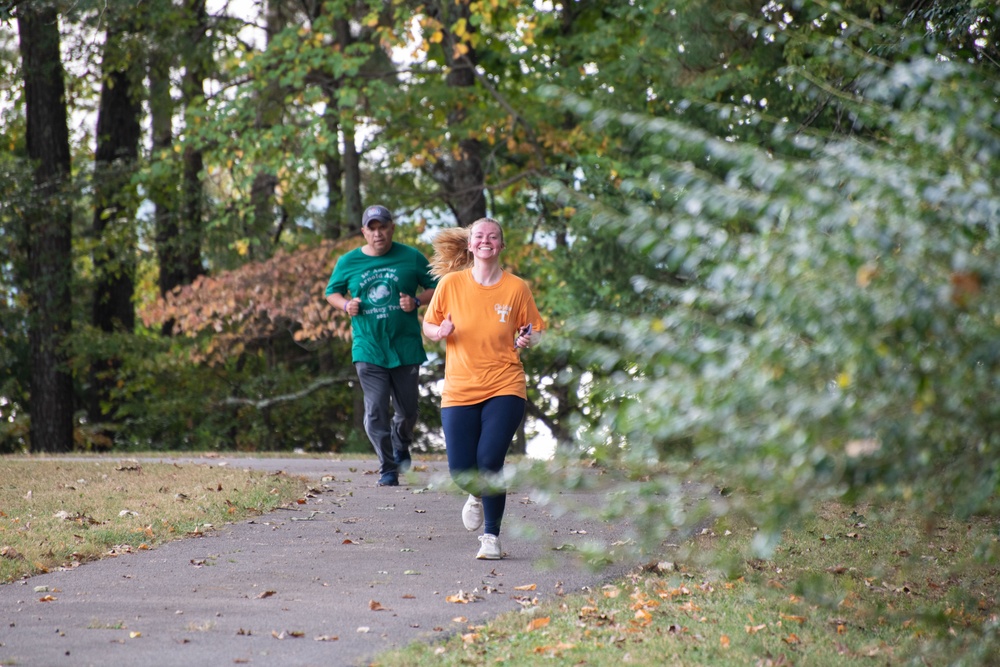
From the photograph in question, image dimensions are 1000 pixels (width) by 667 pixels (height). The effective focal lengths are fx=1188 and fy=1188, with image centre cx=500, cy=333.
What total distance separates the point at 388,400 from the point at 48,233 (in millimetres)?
12294

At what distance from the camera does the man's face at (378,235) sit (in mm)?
10109

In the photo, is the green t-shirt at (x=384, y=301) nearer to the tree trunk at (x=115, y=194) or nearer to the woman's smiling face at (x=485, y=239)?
the woman's smiling face at (x=485, y=239)

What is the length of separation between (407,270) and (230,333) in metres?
9.54

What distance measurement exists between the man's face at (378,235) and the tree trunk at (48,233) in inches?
444

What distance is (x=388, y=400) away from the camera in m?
10.2

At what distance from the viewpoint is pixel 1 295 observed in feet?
69.2

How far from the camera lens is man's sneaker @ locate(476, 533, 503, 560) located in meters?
7.52

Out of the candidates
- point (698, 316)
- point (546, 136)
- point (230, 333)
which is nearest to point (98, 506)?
point (698, 316)

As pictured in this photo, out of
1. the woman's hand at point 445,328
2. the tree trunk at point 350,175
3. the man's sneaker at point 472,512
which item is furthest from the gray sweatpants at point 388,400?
the tree trunk at point 350,175

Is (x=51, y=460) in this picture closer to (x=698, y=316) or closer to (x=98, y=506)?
(x=98, y=506)

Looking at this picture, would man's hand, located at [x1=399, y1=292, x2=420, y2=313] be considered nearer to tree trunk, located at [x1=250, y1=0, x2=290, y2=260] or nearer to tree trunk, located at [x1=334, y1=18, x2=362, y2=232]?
tree trunk, located at [x1=250, y1=0, x2=290, y2=260]

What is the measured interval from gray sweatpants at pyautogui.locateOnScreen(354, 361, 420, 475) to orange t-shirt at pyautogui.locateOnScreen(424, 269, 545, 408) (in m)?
2.43

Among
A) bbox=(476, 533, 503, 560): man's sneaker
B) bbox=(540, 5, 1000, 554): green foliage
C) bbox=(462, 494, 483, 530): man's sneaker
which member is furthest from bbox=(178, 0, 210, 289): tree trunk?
bbox=(540, 5, 1000, 554): green foliage

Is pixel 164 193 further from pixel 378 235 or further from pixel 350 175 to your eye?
pixel 378 235
